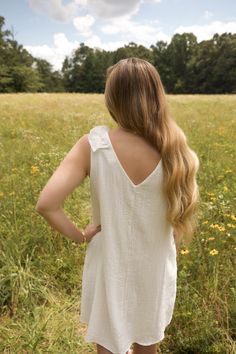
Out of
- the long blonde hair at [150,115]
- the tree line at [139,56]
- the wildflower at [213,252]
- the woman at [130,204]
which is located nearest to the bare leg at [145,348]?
the woman at [130,204]

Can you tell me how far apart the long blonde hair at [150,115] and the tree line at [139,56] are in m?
54.0

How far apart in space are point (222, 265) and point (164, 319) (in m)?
1.19

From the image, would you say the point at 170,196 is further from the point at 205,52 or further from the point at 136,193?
the point at 205,52

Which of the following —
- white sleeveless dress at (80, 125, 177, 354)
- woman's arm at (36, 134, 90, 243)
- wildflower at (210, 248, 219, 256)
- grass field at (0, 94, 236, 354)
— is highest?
woman's arm at (36, 134, 90, 243)

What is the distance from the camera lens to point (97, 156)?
168 cm

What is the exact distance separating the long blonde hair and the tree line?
5404 centimetres

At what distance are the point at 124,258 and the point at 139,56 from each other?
7669cm

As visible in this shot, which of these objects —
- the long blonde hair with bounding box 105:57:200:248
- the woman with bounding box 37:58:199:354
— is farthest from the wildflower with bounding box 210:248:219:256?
the long blonde hair with bounding box 105:57:200:248

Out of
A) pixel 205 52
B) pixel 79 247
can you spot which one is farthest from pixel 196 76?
pixel 79 247

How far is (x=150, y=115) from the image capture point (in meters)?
1.70

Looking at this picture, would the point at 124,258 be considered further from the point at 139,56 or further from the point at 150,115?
the point at 139,56

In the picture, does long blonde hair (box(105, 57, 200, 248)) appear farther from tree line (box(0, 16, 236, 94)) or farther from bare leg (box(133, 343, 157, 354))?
tree line (box(0, 16, 236, 94))

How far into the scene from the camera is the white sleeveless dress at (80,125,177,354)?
1735 mm

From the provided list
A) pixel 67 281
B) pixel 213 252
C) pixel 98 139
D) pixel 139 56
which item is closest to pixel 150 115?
pixel 98 139
